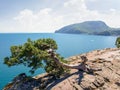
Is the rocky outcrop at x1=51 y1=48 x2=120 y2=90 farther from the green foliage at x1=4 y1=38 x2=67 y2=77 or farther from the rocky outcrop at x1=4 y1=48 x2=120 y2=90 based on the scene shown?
the green foliage at x1=4 y1=38 x2=67 y2=77

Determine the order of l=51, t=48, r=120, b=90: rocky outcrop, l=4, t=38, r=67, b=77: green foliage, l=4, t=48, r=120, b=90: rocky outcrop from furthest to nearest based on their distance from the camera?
l=4, t=38, r=67, b=77: green foliage < l=4, t=48, r=120, b=90: rocky outcrop < l=51, t=48, r=120, b=90: rocky outcrop

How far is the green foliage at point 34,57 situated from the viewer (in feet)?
126

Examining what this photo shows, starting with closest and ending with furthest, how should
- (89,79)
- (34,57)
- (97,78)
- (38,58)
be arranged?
(89,79) < (97,78) < (38,58) < (34,57)

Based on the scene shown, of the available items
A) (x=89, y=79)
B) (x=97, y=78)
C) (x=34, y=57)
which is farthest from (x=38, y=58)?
(x=97, y=78)

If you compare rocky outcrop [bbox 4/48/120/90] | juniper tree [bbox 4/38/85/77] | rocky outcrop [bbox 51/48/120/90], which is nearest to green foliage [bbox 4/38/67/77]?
juniper tree [bbox 4/38/85/77]

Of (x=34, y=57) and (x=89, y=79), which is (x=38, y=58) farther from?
(x=89, y=79)

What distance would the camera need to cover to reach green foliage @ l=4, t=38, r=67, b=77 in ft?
126

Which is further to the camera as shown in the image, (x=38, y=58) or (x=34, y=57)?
(x=34, y=57)

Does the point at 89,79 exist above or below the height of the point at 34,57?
below

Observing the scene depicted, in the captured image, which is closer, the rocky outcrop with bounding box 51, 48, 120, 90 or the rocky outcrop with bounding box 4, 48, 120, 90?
the rocky outcrop with bounding box 51, 48, 120, 90

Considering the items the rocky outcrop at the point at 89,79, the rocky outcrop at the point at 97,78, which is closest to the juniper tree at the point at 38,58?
the rocky outcrop at the point at 89,79

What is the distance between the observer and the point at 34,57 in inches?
1534

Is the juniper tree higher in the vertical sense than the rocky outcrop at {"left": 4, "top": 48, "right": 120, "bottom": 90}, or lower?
higher

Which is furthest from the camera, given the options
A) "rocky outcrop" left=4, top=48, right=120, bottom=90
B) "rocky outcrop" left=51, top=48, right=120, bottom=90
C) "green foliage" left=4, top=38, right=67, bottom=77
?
"green foliage" left=4, top=38, right=67, bottom=77
